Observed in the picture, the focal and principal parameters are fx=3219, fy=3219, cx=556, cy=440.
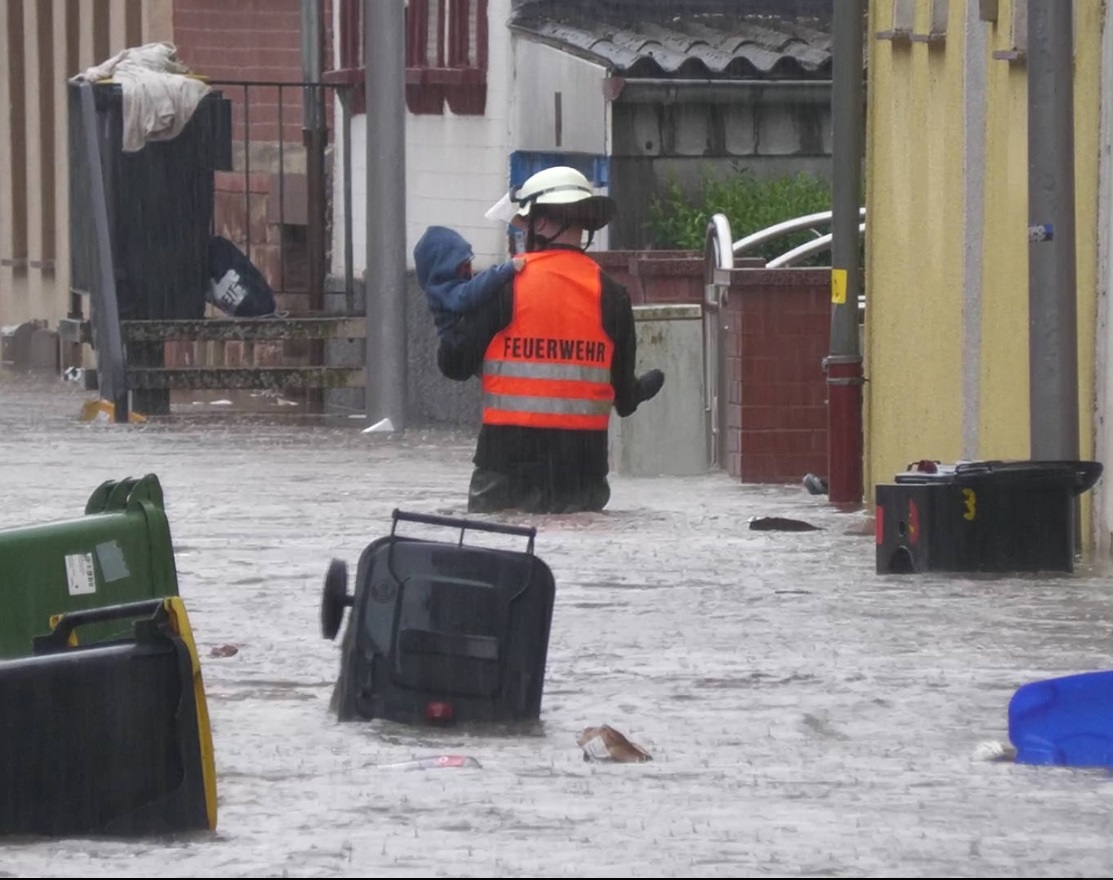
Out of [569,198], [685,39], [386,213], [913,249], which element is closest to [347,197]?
[386,213]

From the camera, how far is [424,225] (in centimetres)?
2342

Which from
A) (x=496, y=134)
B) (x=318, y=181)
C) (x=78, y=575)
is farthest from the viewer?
(x=318, y=181)

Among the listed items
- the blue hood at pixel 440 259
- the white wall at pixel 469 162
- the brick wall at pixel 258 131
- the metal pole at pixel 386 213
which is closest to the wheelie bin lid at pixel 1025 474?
the blue hood at pixel 440 259

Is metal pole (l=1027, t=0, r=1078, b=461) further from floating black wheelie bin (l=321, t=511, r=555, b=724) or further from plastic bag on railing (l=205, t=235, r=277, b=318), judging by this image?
plastic bag on railing (l=205, t=235, r=277, b=318)

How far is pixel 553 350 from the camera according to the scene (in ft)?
41.1

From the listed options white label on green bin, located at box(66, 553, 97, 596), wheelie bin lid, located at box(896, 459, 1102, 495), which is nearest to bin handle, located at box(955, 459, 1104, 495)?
wheelie bin lid, located at box(896, 459, 1102, 495)

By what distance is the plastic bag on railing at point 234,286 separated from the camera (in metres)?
22.4

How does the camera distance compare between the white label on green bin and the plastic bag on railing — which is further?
the plastic bag on railing

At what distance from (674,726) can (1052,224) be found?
3.53m

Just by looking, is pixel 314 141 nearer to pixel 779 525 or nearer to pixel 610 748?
pixel 779 525

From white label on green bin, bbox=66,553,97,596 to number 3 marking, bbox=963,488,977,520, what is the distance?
373 cm

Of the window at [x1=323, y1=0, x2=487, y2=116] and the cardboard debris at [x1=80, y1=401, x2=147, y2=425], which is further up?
the window at [x1=323, y1=0, x2=487, y2=116]

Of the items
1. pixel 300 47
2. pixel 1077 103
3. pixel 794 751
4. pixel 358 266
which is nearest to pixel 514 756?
pixel 794 751

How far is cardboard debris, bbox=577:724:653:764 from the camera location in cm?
705
